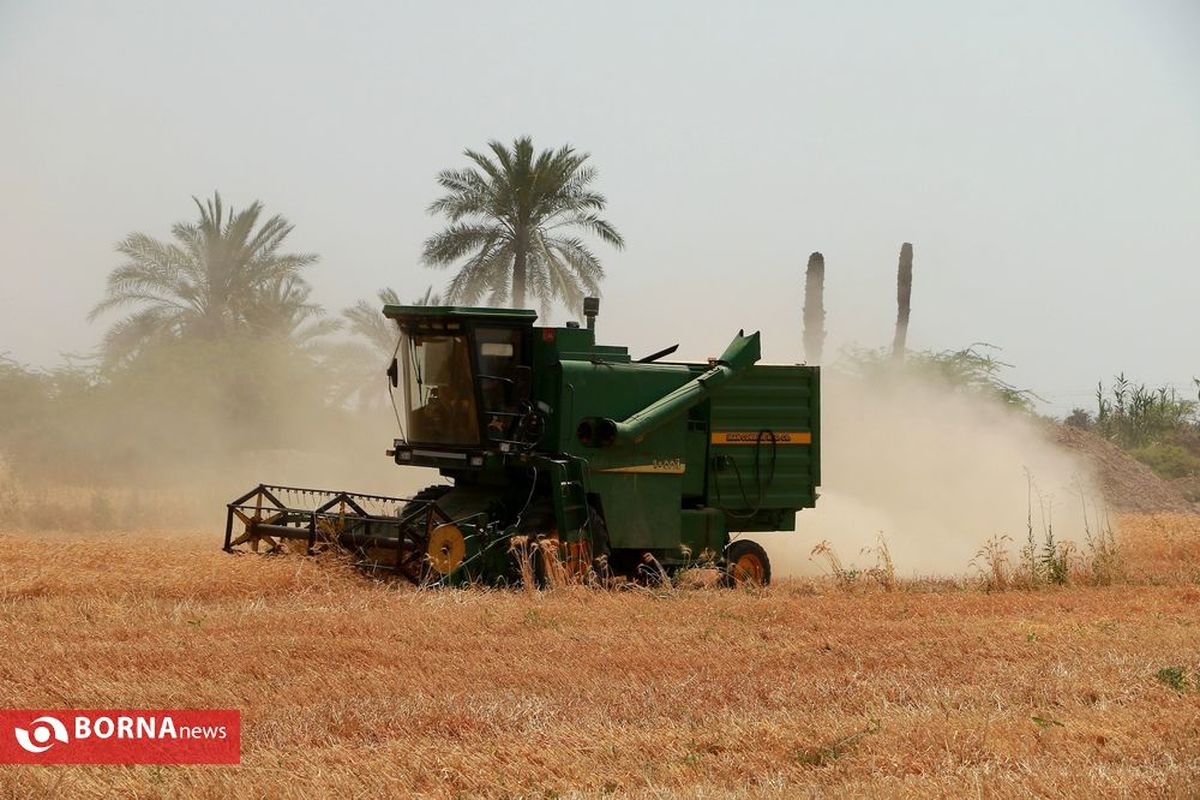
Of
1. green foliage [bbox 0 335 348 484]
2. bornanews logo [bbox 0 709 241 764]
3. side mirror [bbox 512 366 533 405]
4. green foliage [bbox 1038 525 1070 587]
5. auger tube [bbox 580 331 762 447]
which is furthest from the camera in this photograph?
green foliage [bbox 0 335 348 484]

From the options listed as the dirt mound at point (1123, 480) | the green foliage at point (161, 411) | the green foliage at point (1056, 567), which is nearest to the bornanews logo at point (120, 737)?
the green foliage at point (1056, 567)

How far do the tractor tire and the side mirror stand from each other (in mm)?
3256

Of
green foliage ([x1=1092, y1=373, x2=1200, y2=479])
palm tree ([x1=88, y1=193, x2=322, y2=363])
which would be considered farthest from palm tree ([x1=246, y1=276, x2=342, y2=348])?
green foliage ([x1=1092, y1=373, x2=1200, y2=479])

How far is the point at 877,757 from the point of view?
26.3ft

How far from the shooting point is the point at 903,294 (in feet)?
145

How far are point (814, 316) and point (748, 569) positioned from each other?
897 inches

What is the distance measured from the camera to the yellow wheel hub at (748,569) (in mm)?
18444

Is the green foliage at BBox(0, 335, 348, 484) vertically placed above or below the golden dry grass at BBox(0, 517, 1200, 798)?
above

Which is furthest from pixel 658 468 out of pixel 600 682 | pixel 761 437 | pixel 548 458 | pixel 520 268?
pixel 520 268

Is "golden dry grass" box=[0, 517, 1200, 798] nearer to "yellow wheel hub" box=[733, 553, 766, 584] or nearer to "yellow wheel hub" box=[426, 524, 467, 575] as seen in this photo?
"yellow wheel hub" box=[426, 524, 467, 575]

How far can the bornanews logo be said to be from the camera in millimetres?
7945

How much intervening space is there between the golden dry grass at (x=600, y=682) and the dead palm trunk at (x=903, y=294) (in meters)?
27.6

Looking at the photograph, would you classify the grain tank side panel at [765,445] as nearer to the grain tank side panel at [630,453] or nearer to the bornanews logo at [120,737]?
the grain tank side panel at [630,453]

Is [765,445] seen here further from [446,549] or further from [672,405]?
[446,549]
